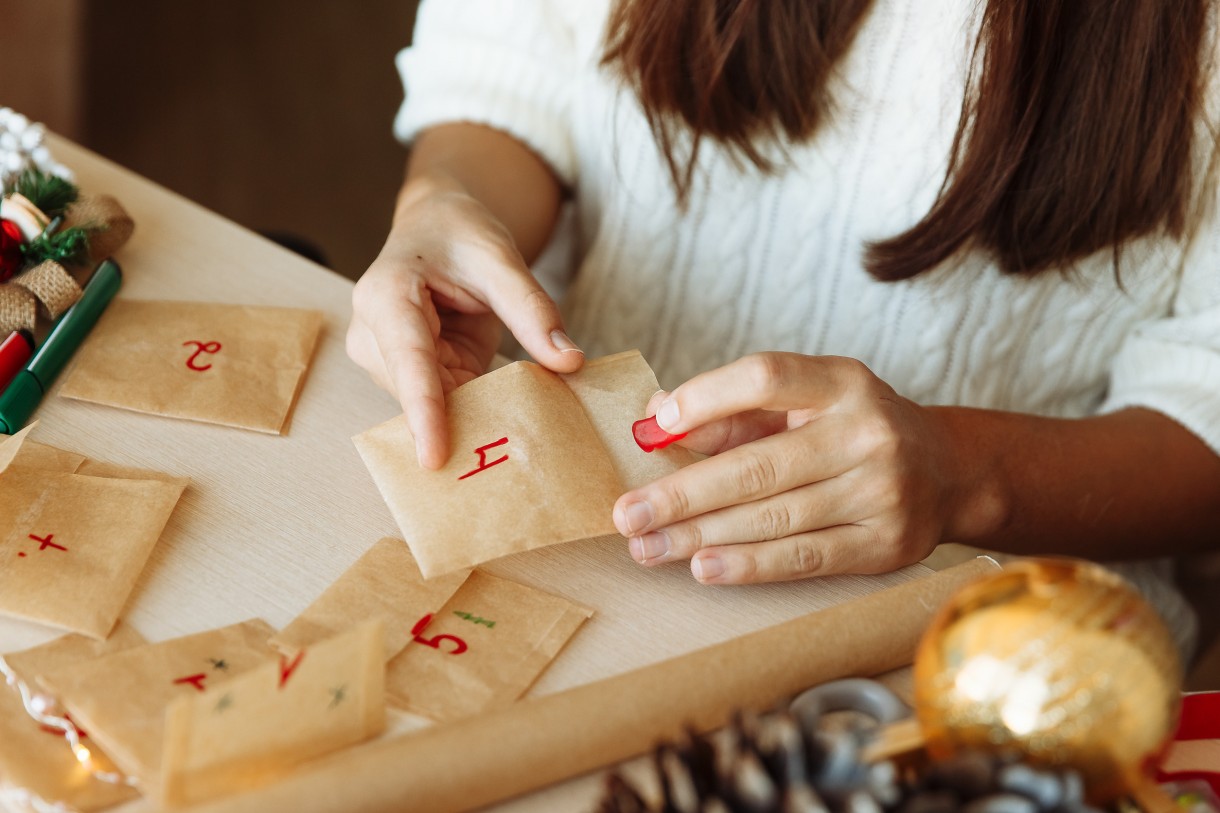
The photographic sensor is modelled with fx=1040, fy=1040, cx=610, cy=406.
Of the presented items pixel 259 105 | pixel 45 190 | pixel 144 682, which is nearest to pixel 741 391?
pixel 144 682

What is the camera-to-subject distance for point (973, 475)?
777 millimetres

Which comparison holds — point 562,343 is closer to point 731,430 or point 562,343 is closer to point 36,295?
point 731,430

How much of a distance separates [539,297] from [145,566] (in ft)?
1.02

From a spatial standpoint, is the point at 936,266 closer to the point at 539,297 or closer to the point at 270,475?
the point at 539,297

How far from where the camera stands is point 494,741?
0.50m

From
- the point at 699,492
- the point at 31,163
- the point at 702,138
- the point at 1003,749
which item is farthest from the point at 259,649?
the point at 702,138

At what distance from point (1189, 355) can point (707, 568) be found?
556mm

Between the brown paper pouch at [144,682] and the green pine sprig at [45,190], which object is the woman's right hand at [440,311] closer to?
the brown paper pouch at [144,682]

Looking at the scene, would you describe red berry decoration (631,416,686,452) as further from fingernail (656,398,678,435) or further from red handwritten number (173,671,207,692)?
red handwritten number (173,671,207,692)

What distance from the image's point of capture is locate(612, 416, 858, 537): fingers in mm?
630

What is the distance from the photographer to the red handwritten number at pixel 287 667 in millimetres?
499

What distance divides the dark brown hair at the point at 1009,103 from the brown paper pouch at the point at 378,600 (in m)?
0.51

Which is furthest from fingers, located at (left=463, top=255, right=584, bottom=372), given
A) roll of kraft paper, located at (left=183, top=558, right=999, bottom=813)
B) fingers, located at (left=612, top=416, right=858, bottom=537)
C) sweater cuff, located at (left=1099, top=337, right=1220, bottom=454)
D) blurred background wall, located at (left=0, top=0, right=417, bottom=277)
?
blurred background wall, located at (left=0, top=0, right=417, bottom=277)

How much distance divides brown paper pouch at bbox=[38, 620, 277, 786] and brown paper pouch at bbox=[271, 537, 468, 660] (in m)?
0.02
